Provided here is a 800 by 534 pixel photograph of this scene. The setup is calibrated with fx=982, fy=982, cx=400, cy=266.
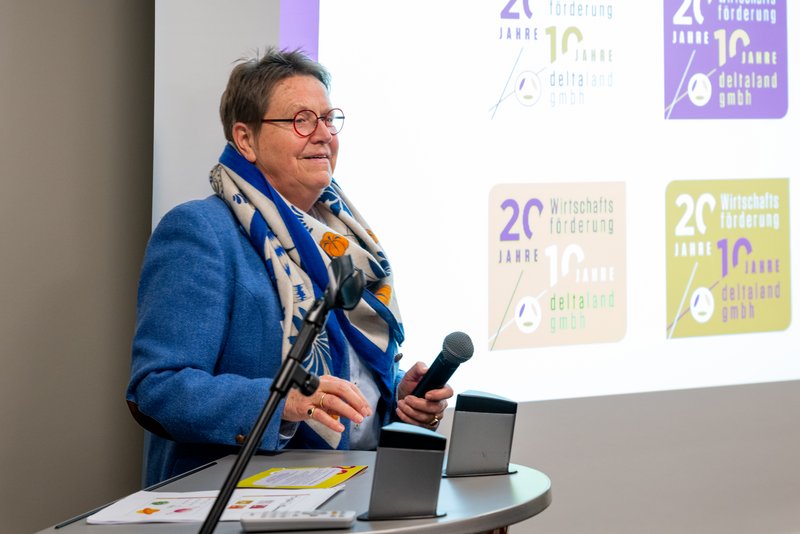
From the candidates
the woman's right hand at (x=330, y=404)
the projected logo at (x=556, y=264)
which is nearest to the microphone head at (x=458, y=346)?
the woman's right hand at (x=330, y=404)

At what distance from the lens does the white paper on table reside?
1293 millimetres

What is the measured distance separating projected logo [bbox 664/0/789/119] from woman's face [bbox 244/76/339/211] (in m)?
1.36

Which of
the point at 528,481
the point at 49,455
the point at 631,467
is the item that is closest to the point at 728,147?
the point at 631,467

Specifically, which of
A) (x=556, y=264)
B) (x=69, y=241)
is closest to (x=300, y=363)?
(x=69, y=241)

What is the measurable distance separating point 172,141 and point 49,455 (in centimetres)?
83

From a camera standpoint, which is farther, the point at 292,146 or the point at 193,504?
the point at 292,146

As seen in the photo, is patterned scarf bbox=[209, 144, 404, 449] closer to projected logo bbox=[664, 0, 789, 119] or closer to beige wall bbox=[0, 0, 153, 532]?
beige wall bbox=[0, 0, 153, 532]

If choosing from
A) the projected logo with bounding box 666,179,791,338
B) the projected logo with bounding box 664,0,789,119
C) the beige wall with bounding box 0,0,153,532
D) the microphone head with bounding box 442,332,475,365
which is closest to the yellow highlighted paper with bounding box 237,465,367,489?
the microphone head with bounding box 442,332,475,365

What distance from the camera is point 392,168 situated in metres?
2.59

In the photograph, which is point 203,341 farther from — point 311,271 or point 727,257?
point 727,257

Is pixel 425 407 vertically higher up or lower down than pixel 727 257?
lower down

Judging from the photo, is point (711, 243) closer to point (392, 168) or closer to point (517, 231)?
point (517, 231)

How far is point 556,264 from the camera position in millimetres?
2814

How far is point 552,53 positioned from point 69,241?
4.61ft
